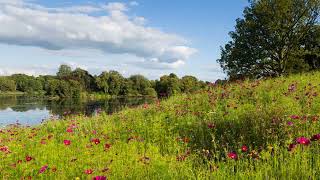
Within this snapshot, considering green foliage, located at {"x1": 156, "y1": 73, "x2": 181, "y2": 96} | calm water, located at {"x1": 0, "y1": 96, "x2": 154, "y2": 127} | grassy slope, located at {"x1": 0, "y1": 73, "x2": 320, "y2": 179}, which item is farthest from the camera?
green foliage, located at {"x1": 156, "y1": 73, "x2": 181, "y2": 96}

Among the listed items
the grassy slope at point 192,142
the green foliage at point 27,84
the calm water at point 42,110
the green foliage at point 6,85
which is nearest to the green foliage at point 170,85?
the calm water at point 42,110

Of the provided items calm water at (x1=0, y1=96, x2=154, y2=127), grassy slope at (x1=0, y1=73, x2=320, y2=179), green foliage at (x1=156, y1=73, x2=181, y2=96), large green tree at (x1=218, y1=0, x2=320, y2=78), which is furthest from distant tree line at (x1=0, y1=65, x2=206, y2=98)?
grassy slope at (x1=0, y1=73, x2=320, y2=179)

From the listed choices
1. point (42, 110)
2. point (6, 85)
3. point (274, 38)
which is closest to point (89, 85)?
point (6, 85)

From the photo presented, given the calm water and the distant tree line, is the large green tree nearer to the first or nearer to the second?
the calm water

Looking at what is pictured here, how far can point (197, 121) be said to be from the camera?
1225cm

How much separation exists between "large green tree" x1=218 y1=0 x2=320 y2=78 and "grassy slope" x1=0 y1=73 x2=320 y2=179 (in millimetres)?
19032

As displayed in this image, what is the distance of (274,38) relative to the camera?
35.1m

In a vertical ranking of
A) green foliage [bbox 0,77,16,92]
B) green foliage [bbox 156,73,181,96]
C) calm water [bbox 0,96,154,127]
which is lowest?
calm water [bbox 0,96,154,127]

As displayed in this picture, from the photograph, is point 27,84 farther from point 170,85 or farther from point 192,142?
point 192,142

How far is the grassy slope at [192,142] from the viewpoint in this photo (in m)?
6.52

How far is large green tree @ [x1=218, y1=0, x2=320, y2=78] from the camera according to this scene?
34812 millimetres

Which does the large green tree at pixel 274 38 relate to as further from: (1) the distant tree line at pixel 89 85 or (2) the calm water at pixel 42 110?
(1) the distant tree line at pixel 89 85

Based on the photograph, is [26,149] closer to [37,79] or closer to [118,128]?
[118,128]

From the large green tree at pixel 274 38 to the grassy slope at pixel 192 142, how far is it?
19032mm
